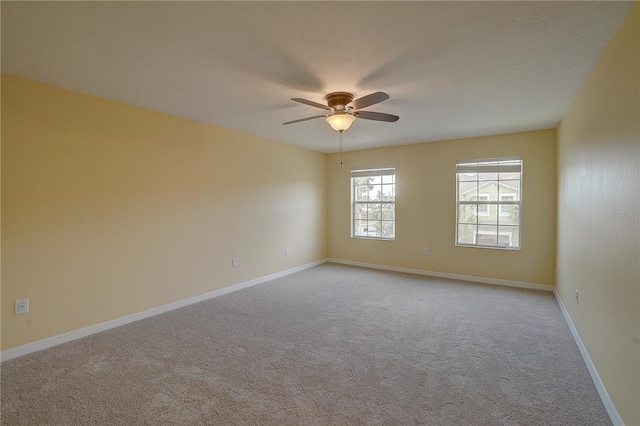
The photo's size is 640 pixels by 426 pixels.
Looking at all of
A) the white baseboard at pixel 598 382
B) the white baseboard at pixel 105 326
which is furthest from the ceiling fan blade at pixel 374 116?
the white baseboard at pixel 105 326

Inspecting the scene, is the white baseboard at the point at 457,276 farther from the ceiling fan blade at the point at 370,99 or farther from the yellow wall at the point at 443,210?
the ceiling fan blade at the point at 370,99

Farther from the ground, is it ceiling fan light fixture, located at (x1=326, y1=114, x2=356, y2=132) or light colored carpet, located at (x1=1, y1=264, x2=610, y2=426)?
ceiling fan light fixture, located at (x1=326, y1=114, x2=356, y2=132)

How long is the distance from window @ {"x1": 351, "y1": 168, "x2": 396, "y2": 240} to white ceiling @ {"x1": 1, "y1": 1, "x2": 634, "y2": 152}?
8.53ft

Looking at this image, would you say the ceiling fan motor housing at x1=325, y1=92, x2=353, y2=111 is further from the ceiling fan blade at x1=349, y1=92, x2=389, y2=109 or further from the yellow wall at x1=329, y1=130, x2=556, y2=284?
the yellow wall at x1=329, y1=130, x2=556, y2=284

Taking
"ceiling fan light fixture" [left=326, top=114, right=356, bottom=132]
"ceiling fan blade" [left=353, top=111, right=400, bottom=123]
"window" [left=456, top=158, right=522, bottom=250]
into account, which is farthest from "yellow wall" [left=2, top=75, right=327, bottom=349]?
"window" [left=456, top=158, right=522, bottom=250]

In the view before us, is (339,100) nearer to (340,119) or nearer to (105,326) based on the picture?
(340,119)

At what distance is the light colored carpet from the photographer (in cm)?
193

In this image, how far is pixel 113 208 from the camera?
10.7 ft

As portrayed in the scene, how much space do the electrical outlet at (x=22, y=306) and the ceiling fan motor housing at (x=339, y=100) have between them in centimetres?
330

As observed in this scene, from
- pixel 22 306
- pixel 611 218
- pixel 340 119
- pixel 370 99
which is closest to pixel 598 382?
pixel 611 218

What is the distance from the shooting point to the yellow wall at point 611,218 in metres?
1.66

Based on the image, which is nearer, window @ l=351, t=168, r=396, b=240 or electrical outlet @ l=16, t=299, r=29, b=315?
electrical outlet @ l=16, t=299, r=29, b=315

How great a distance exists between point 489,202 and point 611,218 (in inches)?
123

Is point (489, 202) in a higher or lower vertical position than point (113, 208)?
higher
